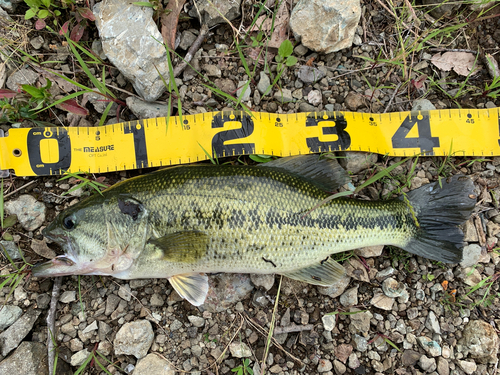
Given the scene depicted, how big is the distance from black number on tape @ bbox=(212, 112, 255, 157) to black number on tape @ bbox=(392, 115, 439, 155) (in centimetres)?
176

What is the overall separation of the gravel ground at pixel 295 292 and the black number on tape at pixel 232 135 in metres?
0.25

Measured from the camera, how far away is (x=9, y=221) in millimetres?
3523

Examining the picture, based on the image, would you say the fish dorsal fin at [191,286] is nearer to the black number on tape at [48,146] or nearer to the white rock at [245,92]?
the black number on tape at [48,146]

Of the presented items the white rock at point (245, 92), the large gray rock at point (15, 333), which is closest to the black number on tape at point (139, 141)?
the white rock at point (245, 92)

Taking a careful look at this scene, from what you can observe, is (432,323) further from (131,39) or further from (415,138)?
(131,39)

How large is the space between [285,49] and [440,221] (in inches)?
101

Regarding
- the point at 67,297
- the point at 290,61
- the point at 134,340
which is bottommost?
the point at 134,340

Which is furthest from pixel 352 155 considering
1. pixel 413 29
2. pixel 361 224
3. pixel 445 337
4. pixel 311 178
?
pixel 445 337

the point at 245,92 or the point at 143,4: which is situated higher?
the point at 143,4

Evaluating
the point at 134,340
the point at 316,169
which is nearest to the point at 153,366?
the point at 134,340

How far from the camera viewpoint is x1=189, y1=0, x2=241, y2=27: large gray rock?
12.1 ft

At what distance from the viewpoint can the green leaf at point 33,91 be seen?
3.40 m

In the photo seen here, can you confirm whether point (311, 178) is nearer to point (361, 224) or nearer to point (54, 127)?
point (361, 224)

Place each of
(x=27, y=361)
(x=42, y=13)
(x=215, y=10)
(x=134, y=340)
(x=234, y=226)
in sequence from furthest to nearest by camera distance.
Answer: (x=215, y=10)
(x=42, y=13)
(x=134, y=340)
(x=27, y=361)
(x=234, y=226)
